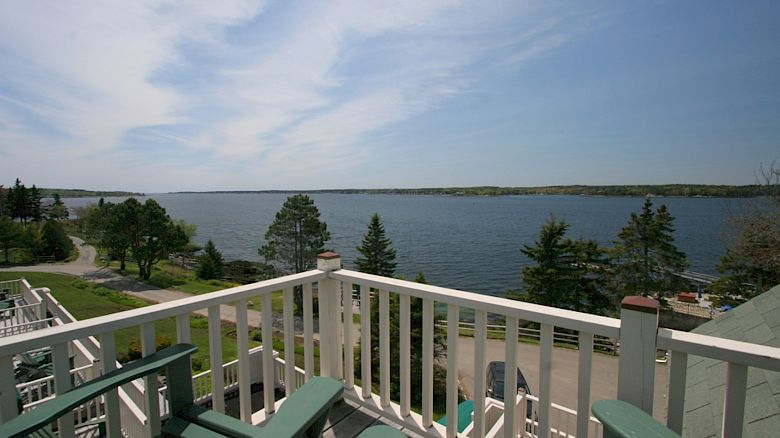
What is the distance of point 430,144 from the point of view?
22.8 m

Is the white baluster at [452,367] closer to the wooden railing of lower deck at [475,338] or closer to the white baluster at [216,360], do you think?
the wooden railing of lower deck at [475,338]

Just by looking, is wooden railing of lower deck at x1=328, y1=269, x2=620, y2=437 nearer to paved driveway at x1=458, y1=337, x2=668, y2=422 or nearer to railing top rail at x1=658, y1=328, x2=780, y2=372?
railing top rail at x1=658, y1=328, x2=780, y2=372

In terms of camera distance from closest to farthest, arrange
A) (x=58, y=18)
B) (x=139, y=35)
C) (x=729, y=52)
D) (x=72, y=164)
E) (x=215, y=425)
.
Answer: (x=215, y=425) → (x=58, y=18) → (x=139, y=35) → (x=729, y=52) → (x=72, y=164)

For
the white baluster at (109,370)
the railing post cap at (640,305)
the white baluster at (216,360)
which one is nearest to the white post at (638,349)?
the railing post cap at (640,305)

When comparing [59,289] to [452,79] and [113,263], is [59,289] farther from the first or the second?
[452,79]

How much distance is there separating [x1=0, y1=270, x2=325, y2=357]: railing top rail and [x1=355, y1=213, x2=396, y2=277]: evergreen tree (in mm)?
23644

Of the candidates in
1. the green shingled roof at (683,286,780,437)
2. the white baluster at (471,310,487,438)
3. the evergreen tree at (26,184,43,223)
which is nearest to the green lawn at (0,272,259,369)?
the white baluster at (471,310,487,438)

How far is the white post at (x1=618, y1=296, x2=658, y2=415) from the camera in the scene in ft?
4.03

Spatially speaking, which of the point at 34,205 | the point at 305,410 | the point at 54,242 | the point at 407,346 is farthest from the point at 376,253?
the point at 34,205

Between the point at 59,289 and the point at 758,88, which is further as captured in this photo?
the point at 59,289

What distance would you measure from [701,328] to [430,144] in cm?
2043

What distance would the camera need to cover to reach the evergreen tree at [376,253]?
84.4 feet

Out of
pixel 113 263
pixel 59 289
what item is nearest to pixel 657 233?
pixel 59 289

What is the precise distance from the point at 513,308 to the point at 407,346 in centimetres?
74
